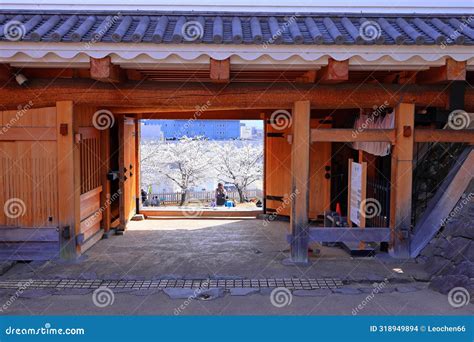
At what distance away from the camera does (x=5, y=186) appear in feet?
20.6

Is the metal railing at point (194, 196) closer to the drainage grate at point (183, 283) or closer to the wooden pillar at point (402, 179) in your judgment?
the drainage grate at point (183, 283)

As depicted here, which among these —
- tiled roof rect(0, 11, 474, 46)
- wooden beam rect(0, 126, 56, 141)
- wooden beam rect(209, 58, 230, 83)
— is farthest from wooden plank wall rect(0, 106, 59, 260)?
wooden beam rect(209, 58, 230, 83)

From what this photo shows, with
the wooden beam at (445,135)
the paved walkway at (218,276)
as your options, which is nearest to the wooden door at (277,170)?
the paved walkway at (218,276)

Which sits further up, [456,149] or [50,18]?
[50,18]

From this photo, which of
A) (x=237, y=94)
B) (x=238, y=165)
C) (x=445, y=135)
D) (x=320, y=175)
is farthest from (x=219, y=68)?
(x=238, y=165)

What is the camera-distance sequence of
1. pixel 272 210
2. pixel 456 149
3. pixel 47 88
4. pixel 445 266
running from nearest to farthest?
pixel 445 266 < pixel 47 88 < pixel 456 149 < pixel 272 210

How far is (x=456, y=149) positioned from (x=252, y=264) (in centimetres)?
370

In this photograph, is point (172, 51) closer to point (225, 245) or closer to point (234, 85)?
point (234, 85)

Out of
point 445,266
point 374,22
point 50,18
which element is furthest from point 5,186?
point 445,266

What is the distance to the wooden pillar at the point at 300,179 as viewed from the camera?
587cm

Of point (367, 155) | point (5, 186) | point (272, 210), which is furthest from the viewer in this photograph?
point (272, 210)

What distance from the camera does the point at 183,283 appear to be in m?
5.27

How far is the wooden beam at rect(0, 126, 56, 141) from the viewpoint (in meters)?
6.14

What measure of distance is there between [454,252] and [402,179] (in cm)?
117
